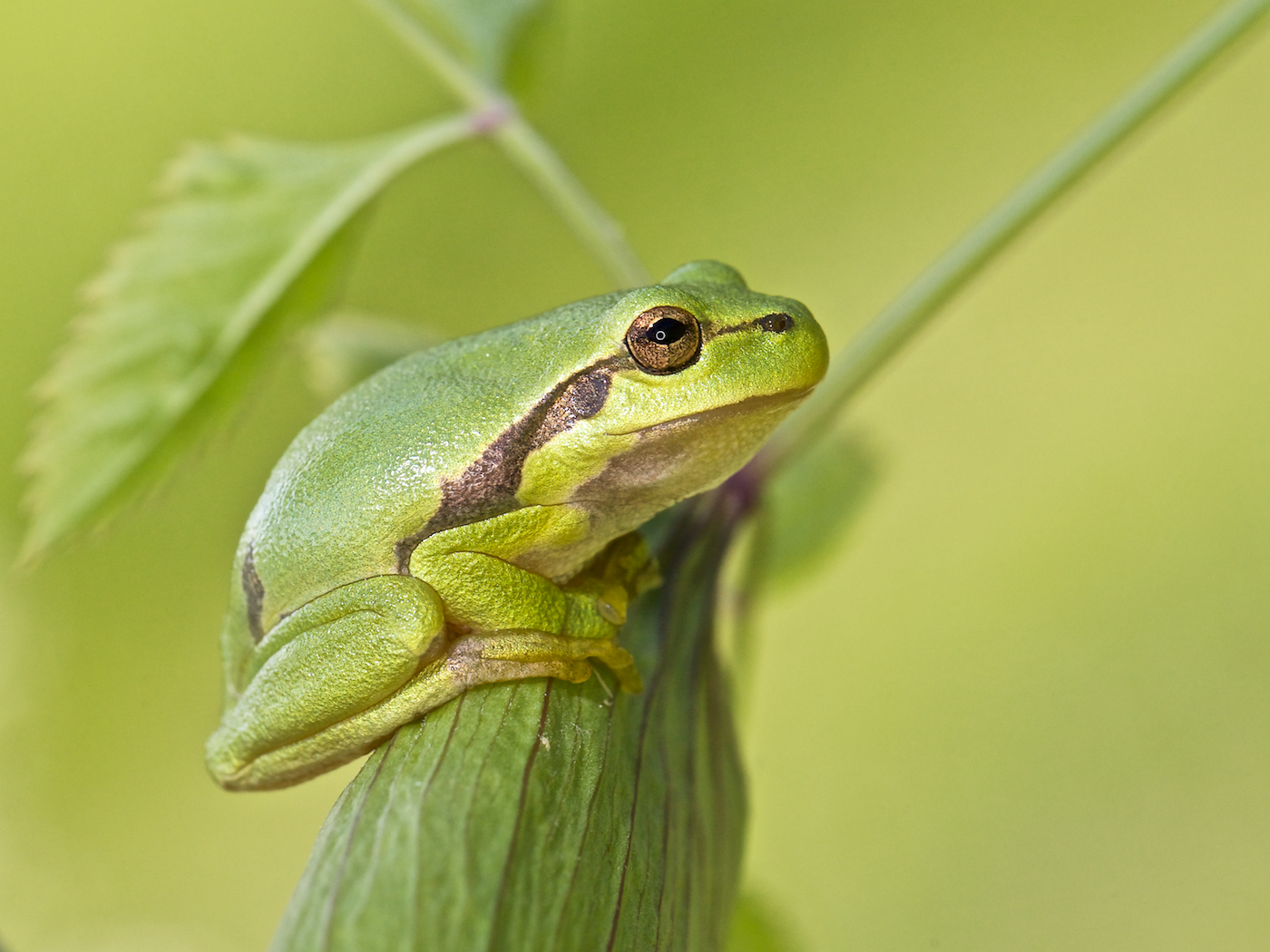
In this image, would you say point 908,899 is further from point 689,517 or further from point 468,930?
point 468,930

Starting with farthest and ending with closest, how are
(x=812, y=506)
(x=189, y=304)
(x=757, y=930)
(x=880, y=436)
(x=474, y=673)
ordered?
(x=880, y=436) → (x=812, y=506) → (x=757, y=930) → (x=189, y=304) → (x=474, y=673)

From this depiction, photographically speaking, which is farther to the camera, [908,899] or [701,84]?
[701,84]

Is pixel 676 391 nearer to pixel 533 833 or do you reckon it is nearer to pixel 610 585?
pixel 610 585

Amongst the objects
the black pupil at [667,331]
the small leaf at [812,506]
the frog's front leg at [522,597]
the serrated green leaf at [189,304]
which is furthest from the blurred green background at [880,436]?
the black pupil at [667,331]

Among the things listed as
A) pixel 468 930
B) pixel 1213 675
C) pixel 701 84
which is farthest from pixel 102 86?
pixel 1213 675

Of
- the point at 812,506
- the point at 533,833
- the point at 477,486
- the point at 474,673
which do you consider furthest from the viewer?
the point at 812,506

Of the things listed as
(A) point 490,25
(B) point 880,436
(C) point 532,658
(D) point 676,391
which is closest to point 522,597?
(C) point 532,658

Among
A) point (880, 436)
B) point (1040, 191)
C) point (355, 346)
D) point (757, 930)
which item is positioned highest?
point (880, 436)
